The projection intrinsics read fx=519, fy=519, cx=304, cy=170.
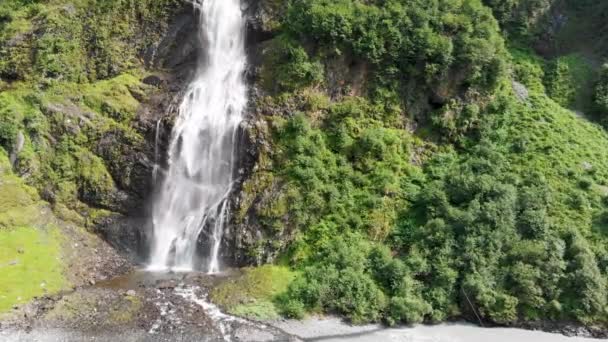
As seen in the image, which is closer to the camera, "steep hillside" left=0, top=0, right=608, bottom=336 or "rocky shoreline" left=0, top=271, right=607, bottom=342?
"rocky shoreline" left=0, top=271, right=607, bottom=342

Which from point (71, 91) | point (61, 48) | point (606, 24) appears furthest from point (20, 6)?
point (606, 24)

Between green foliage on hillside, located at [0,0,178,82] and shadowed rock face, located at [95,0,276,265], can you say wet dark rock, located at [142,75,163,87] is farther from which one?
green foliage on hillside, located at [0,0,178,82]

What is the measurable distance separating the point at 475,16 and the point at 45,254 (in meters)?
28.2

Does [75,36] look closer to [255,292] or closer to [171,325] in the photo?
[255,292]

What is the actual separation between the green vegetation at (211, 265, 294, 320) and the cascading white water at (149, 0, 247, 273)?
2.70 meters

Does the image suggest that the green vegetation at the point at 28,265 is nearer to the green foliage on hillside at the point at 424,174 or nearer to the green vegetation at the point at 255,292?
the green vegetation at the point at 255,292

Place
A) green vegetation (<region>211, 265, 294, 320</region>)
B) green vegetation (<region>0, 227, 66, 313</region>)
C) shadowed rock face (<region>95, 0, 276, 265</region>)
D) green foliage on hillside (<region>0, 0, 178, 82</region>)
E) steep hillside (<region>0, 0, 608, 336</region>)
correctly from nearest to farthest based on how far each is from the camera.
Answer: green vegetation (<region>0, 227, 66, 313</region>) → green vegetation (<region>211, 265, 294, 320</region>) → steep hillside (<region>0, 0, 608, 336</region>) → shadowed rock face (<region>95, 0, 276, 265</region>) → green foliage on hillside (<region>0, 0, 178, 82</region>)

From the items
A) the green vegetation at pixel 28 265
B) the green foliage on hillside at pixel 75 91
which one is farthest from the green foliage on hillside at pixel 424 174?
the green vegetation at pixel 28 265

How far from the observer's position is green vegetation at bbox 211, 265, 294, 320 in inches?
880

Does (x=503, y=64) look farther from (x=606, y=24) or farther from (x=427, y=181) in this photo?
(x=606, y=24)

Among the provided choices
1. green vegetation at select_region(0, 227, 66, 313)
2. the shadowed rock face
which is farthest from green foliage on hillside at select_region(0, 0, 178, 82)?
green vegetation at select_region(0, 227, 66, 313)

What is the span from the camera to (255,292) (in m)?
23.5

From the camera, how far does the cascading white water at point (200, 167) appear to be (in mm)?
27219

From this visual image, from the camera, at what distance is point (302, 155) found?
91.6ft
